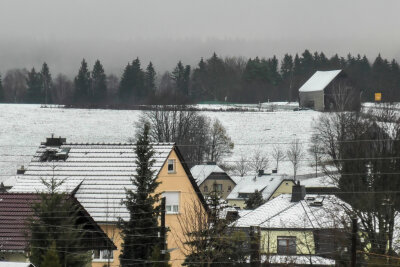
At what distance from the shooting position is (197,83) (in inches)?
6727

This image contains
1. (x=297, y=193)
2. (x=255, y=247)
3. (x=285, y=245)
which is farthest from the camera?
(x=297, y=193)

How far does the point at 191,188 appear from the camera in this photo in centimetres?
4041

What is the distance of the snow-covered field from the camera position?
10600cm

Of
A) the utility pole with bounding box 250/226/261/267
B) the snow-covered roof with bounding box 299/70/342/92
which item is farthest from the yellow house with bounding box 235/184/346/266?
the snow-covered roof with bounding box 299/70/342/92

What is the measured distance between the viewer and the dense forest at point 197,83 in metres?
160

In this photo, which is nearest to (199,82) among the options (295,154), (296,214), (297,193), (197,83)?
(197,83)

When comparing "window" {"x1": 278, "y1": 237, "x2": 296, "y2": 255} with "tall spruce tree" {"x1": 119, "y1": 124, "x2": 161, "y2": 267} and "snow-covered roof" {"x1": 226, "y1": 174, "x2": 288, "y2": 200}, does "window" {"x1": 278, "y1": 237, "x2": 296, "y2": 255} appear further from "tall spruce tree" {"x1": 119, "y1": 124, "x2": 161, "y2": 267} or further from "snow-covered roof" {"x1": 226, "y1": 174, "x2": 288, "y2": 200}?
"snow-covered roof" {"x1": 226, "y1": 174, "x2": 288, "y2": 200}

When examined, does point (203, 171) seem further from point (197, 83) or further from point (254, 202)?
point (197, 83)

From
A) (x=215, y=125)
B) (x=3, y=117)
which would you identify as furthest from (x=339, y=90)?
(x=3, y=117)

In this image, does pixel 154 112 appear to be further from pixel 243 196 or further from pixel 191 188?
pixel 191 188

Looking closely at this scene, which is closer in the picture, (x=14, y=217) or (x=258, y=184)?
(x=14, y=217)

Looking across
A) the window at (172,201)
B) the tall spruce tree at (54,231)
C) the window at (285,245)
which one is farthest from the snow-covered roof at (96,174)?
the window at (285,245)

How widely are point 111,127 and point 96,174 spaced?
7981 cm

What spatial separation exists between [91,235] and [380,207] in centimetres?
1647
